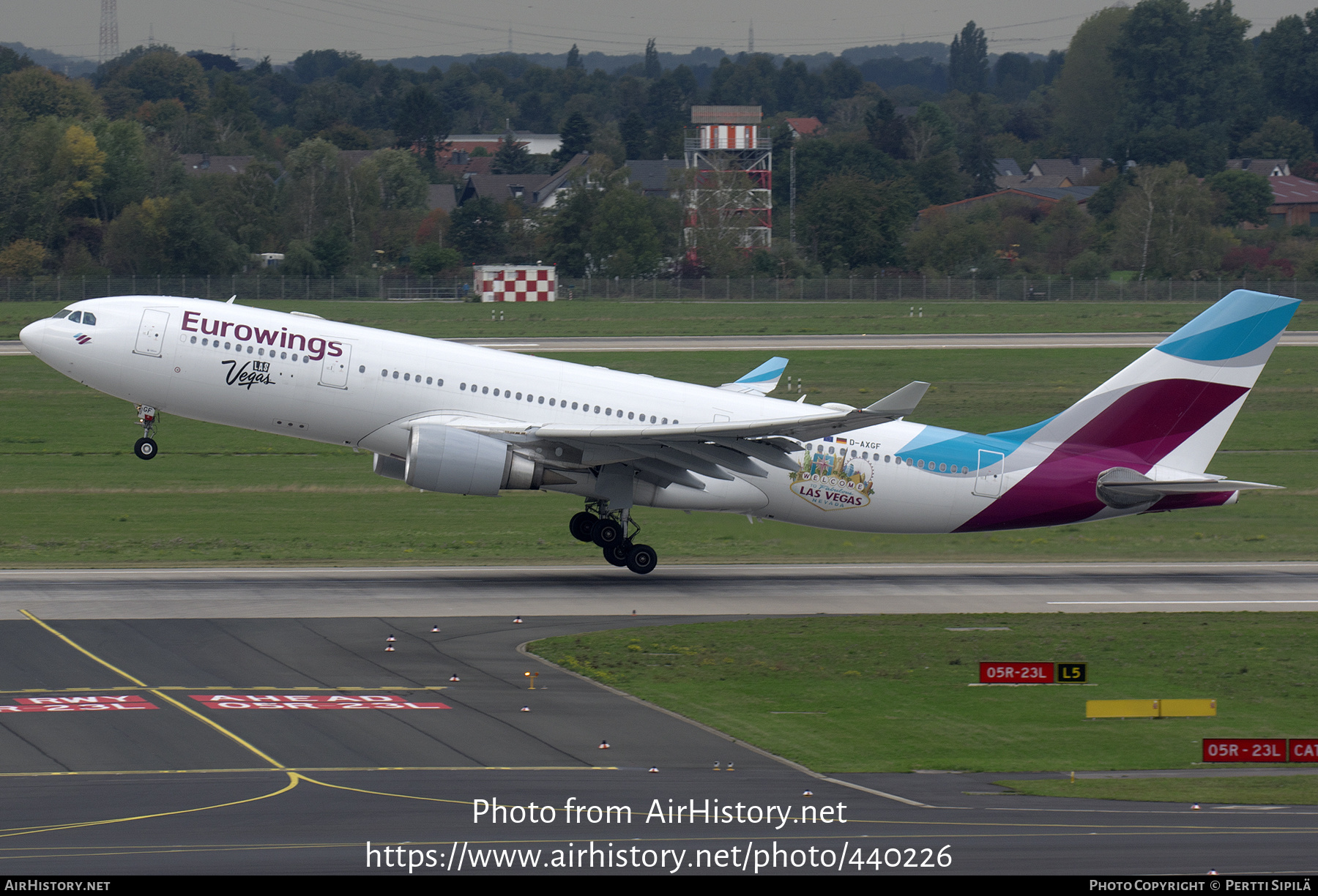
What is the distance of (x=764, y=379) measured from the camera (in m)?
43.3

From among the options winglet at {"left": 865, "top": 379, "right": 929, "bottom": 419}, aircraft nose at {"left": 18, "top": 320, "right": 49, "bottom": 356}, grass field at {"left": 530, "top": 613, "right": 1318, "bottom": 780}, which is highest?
aircraft nose at {"left": 18, "top": 320, "right": 49, "bottom": 356}

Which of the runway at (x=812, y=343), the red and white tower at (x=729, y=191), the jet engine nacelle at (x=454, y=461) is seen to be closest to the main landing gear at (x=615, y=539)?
the jet engine nacelle at (x=454, y=461)

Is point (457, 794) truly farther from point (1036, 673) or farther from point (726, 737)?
point (1036, 673)

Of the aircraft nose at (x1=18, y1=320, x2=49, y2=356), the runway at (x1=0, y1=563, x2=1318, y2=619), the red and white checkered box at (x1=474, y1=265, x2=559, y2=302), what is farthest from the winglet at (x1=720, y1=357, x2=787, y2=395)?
the red and white checkered box at (x1=474, y1=265, x2=559, y2=302)

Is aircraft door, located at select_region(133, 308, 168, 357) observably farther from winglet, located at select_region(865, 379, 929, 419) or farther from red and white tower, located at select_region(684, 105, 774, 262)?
red and white tower, located at select_region(684, 105, 774, 262)

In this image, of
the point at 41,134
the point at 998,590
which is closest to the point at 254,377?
the point at 998,590

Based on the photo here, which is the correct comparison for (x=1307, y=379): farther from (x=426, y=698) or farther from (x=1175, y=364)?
(x=426, y=698)

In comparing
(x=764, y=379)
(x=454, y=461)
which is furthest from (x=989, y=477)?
(x=454, y=461)

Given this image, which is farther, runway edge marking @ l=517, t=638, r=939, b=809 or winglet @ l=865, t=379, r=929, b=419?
winglet @ l=865, t=379, r=929, b=419

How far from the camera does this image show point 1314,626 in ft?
108

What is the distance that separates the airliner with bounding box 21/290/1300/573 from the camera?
36.2 m

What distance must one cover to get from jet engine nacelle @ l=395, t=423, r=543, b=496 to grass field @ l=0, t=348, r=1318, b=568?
21.4 ft

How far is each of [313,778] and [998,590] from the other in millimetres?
21502

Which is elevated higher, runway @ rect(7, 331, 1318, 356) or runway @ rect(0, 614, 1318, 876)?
runway @ rect(7, 331, 1318, 356)
